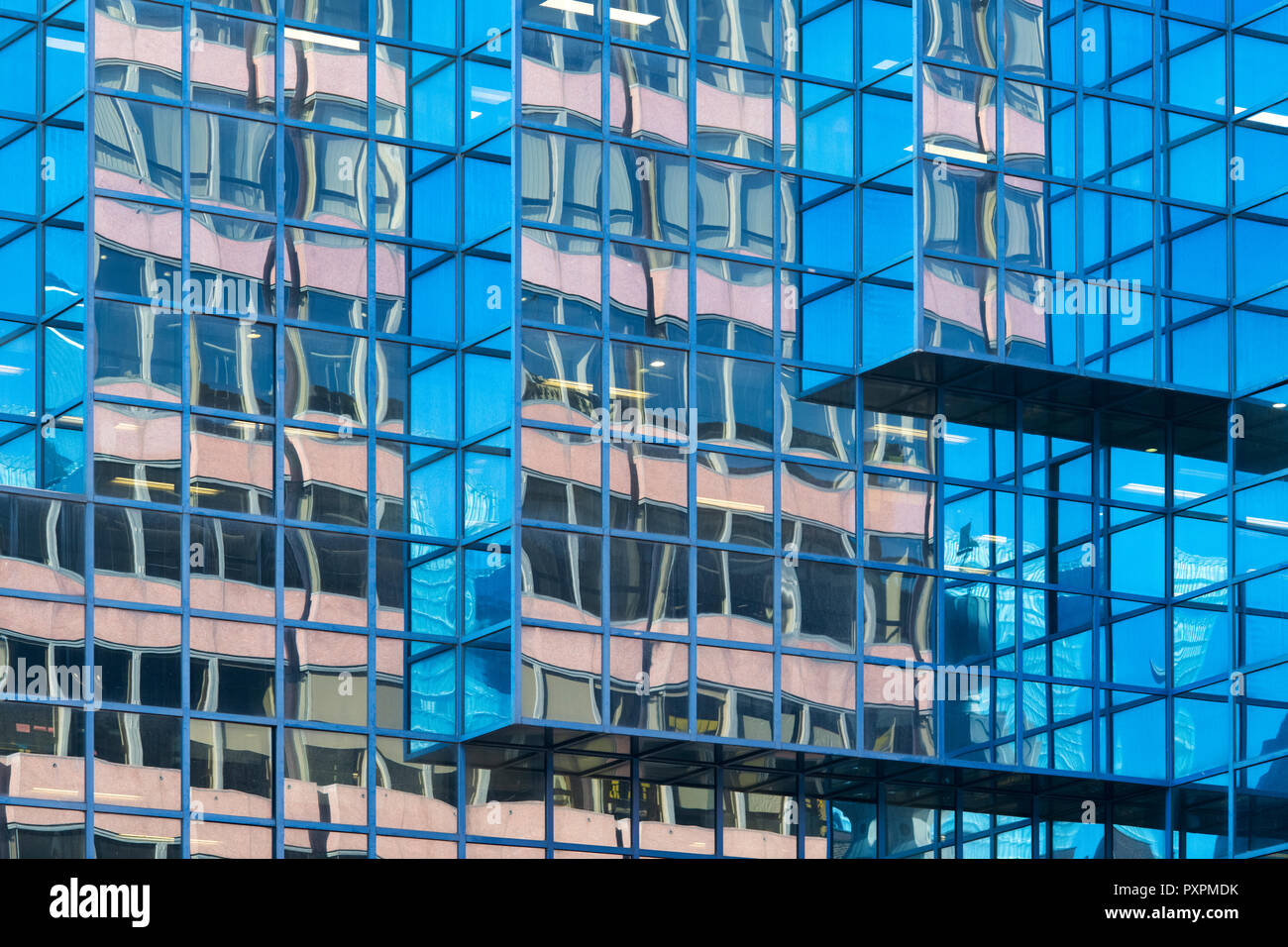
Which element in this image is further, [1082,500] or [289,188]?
[1082,500]

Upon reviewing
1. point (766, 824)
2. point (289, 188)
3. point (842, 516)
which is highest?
point (289, 188)

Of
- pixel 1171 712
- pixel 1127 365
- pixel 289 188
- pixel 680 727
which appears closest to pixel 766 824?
pixel 680 727

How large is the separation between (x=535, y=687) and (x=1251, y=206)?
45.6ft

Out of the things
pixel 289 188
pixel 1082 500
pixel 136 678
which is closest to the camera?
pixel 136 678

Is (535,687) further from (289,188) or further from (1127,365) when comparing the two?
(1127,365)

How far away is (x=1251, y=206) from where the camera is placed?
122ft

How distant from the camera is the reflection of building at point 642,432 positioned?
3350 cm

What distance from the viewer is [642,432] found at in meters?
34.5

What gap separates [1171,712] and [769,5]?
41.9ft

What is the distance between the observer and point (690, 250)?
3556cm

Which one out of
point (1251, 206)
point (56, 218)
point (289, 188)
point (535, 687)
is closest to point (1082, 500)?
point (1251, 206)

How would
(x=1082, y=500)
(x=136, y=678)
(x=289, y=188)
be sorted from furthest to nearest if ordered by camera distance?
(x=1082, y=500) → (x=289, y=188) → (x=136, y=678)

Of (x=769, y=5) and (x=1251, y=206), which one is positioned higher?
(x=769, y=5)

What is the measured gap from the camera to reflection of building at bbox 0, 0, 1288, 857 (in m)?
33.5
